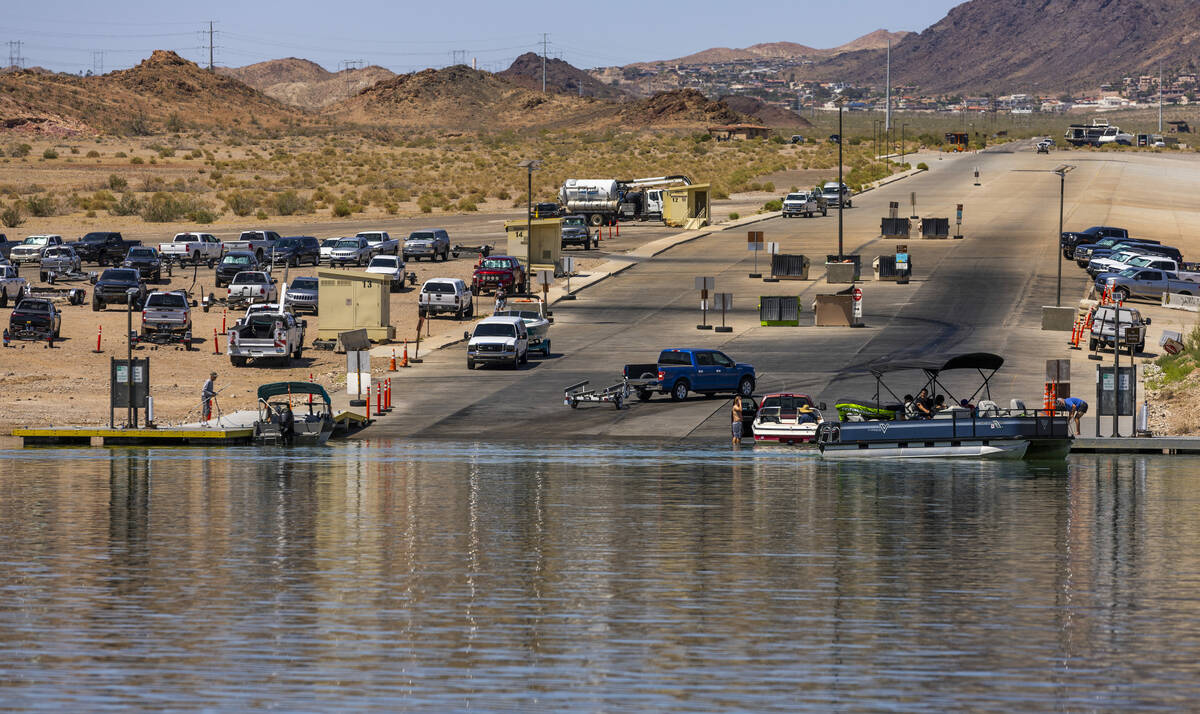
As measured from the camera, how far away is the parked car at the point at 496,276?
3051 inches

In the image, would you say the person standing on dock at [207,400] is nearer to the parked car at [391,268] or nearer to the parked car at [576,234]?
the parked car at [391,268]

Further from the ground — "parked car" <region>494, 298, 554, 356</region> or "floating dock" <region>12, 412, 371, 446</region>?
"parked car" <region>494, 298, 554, 356</region>

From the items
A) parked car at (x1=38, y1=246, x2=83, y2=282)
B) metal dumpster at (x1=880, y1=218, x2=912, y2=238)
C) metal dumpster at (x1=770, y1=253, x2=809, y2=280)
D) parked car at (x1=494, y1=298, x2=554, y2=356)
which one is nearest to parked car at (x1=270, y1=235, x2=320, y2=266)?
parked car at (x1=38, y1=246, x2=83, y2=282)

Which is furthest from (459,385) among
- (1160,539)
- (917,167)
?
(917,167)

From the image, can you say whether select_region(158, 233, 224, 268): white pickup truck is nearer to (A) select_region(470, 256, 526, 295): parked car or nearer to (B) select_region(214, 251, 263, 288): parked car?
(B) select_region(214, 251, 263, 288): parked car

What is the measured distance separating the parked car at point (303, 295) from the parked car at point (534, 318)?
8518mm

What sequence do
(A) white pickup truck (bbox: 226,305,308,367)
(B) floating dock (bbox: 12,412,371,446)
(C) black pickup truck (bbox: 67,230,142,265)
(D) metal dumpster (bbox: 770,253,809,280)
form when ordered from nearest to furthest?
(B) floating dock (bbox: 12,412,371,446), (A) white pickup truck (bbox: 226,305,308,367), (D) metal dumpster (bbox: 770,253,809,280), (C) black pickup truck (bbox: 67,230,142,265)

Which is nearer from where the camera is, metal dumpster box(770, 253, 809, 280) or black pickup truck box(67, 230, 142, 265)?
metal dumpster box(770, 253, 809, 280)

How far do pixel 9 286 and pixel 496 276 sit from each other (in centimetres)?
2197

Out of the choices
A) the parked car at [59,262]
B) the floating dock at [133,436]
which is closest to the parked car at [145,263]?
the parked car at [59,262]

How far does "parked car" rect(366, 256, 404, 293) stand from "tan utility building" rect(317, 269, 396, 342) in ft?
47.3

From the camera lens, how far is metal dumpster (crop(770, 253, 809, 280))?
8425 cm

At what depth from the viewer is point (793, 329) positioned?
224 ft

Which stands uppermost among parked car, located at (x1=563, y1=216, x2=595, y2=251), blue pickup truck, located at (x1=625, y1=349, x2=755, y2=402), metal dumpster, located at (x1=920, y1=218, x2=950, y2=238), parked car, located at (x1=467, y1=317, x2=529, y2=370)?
metal dumpster, located at (x1=920, y1=218, x2=950, y2=238)
